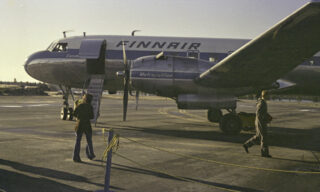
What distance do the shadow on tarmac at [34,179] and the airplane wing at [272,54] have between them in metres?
7.24

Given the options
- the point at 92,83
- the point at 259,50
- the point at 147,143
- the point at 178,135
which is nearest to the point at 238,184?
the point at 147,143

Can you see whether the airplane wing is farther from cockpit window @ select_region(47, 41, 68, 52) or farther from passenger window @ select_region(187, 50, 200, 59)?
cockpit window @ select_region(47, 41, 68, 52)

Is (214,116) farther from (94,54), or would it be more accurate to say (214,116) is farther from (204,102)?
(94,54)

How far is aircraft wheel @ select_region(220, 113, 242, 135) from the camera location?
13703 mm

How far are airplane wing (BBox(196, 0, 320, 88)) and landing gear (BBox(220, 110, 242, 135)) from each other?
4.76 ft

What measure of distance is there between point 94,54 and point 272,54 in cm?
908

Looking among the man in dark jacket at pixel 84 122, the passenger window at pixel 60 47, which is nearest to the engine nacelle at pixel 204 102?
the man in dark jacket at pixel 84 122

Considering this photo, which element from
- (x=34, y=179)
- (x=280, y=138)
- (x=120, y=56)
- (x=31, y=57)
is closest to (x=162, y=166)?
(x=34, y=179)

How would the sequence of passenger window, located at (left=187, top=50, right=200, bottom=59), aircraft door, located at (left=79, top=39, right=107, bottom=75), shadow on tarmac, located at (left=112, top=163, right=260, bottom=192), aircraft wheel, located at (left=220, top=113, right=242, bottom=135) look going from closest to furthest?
shadow on tarmac, located at (left=112, top=163, right=260, bottom=192) → aircraft wheel, located at (left=220, top=113, right=242, bottom=135) → aircraft door, located at (left=79, top=39, right=107, bottom=75) → passenger window, located at (left=187, top=50, right=200, bottom=59)

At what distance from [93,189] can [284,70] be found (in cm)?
1040

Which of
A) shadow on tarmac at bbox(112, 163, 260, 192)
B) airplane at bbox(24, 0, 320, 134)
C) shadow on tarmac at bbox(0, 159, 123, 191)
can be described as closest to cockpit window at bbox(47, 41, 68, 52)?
airplane at bbox(24, 0, 320, 134)

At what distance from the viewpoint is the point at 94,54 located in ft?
52.1

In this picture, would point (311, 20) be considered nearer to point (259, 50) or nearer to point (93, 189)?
point (259, 50)

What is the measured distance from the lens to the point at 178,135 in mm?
13359
